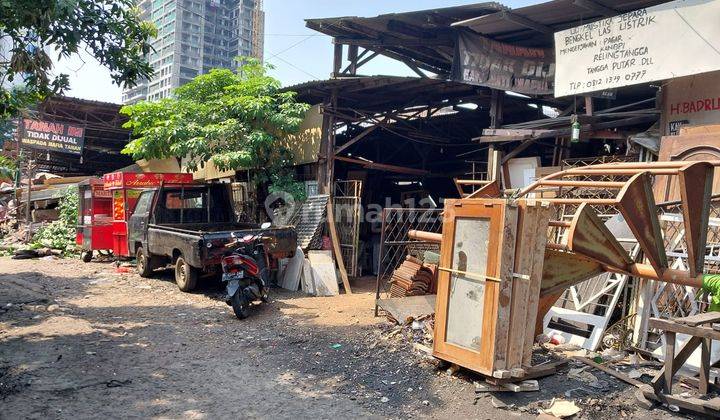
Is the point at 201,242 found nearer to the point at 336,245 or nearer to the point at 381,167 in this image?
the point at 336,245

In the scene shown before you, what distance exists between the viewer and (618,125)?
7.49 meters

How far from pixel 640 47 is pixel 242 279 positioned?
6164mm

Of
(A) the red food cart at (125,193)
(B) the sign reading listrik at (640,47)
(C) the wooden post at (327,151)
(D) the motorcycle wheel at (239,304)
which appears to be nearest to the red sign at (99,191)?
(A) the red food cart at (125,193)

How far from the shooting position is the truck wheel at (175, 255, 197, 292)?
27.4 ft

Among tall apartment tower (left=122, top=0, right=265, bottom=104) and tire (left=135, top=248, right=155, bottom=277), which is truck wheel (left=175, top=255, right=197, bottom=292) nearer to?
tire (left=135, top=248, right=155, bottom=277)

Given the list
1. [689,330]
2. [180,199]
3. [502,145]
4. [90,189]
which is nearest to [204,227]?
[180,199]

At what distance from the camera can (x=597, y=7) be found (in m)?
6.89

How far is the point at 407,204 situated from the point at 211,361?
9561 mm

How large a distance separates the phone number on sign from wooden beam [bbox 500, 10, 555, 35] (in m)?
1.16

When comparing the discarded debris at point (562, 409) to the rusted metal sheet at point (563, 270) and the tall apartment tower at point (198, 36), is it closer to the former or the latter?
the rusted metal sheet at point (563, 270)

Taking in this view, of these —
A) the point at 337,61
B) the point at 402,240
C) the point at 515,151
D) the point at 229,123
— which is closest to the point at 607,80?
the point at 515,151

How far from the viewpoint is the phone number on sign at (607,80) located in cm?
647

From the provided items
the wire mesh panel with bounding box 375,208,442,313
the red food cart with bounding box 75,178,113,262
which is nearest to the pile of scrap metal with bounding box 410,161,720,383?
the wire mesh panel with bounding box 375,208,442,313

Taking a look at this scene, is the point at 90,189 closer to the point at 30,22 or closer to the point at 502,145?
the point at 30,22
